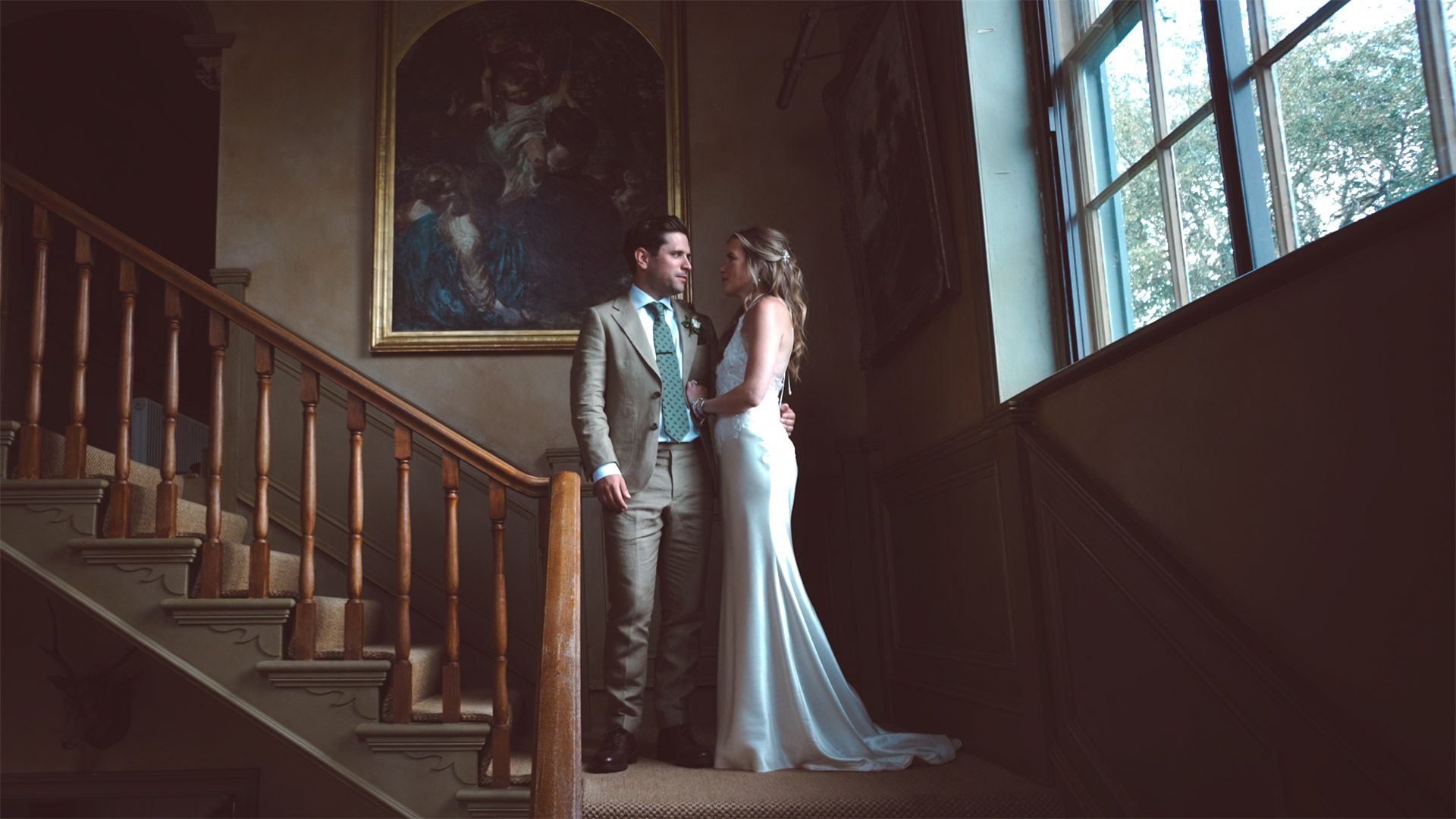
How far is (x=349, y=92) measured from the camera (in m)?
5.08

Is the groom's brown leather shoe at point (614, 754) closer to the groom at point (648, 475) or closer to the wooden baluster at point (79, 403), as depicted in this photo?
the groom at point (648, 475)

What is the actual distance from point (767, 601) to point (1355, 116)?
196 centimetres

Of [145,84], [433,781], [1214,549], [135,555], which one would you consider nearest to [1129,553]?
[1214,549]

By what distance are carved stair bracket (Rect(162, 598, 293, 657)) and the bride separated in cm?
137

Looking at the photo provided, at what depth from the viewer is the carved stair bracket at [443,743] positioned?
3.23 m

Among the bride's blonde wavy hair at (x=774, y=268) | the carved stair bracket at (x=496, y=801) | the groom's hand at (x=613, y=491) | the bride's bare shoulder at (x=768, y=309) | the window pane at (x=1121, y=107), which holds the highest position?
the window pane at (x=1121, y=107)

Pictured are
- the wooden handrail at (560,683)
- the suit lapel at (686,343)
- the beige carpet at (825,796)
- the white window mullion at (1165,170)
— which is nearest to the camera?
the wooden handrail at (560,683)

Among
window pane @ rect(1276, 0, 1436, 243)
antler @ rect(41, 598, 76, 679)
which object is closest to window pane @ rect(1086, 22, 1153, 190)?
window pane @ rect(1276, 0, 1436, 243)

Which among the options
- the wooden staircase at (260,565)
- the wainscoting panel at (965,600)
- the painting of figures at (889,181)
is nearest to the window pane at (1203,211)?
the wainscoting panel at (965,600)

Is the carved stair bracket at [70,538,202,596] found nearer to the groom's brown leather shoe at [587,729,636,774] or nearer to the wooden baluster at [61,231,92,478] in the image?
the wooden baluster at [61,231,92,478]

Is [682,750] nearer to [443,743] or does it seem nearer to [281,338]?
[443,743]

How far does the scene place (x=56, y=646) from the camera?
14.7ft

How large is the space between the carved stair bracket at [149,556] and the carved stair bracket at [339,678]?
387 millimetres

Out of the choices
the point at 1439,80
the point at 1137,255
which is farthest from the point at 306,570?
the point at 1439,80
